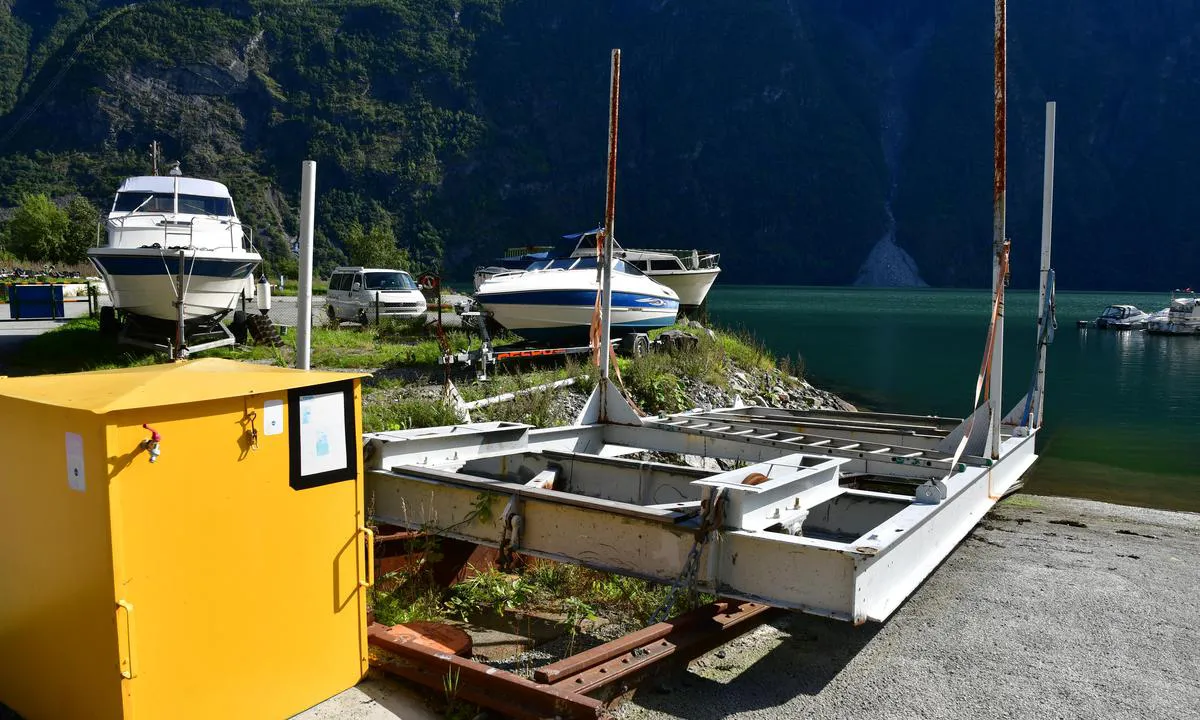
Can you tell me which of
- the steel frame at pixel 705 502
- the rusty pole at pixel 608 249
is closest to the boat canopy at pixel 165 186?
the rusty pole at pixel 608 249

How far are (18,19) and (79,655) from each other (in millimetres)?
A: 222186

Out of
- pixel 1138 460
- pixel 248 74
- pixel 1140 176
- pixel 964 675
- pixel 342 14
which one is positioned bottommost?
pixel 1138 460

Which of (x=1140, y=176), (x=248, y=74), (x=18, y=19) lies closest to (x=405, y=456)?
(x=248, y=74)

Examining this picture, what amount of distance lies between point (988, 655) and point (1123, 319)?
205 ft

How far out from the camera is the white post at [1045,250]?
817 cm

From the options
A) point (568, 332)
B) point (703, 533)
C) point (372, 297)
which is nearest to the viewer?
point (703, 533)

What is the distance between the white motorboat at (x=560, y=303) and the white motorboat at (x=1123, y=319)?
5301 cm

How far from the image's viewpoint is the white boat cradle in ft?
14.8

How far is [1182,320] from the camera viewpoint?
2162 inches

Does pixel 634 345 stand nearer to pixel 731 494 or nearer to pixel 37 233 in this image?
pixel 731 494

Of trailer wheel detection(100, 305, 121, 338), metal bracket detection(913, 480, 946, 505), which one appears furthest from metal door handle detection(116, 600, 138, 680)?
trailer wheel detection(100, 305, 121, 338)

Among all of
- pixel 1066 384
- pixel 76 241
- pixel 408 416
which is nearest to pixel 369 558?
pixel 408 416

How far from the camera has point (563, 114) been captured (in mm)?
166625

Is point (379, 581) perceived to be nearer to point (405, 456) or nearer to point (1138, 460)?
point (405, 456)
